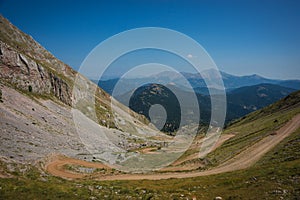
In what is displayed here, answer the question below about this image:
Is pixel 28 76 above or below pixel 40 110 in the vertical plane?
above

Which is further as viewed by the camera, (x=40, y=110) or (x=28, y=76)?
(x=28, y=76)

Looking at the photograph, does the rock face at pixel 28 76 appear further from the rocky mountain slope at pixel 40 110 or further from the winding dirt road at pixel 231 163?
the winding dirt road at pixel 231 163

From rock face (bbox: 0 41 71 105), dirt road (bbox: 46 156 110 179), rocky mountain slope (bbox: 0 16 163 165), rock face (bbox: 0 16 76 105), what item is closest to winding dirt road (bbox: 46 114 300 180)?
dirt road (bbox: 46 156 110 179)

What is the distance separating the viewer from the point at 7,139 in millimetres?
43812

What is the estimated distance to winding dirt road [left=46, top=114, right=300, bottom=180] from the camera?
133ft

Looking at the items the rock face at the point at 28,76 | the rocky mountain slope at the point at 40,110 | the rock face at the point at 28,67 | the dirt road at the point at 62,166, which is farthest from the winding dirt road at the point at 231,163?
the rock face at the point at 28,67

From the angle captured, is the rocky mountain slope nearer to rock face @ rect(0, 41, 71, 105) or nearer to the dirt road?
rock face @ rect(0, 41, 71, 105)

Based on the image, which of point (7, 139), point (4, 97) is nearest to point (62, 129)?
point (4, 97)

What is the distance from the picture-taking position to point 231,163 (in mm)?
44344

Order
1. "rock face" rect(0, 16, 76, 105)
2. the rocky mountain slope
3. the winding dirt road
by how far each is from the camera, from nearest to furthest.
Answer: the winding dirt road
the rocky mountain slope
"rock face" rect(0, 16, 76, 105)

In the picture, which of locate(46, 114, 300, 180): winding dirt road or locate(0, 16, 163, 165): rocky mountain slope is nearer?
locate(46, 114, 300, 180): winding dirt road

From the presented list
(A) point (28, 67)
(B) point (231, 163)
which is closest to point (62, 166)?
(B) point (231, 163)

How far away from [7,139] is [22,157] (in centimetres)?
879

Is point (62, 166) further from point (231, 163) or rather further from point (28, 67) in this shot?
point (28, 67)
